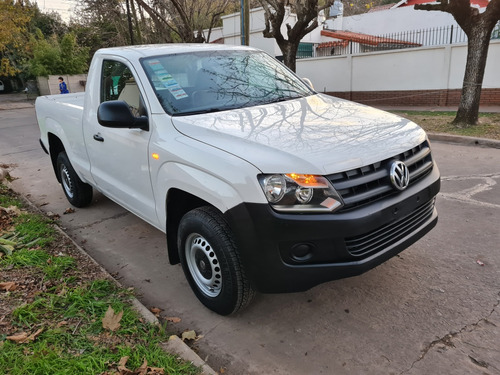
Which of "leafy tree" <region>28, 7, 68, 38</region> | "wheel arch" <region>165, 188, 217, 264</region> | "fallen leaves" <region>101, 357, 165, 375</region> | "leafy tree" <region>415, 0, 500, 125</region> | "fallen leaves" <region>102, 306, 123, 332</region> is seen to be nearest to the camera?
"fallen leaves" <region>101, 357, 165, 375</region>

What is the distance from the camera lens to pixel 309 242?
99.2 inches

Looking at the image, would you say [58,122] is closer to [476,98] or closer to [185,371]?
[185,371]

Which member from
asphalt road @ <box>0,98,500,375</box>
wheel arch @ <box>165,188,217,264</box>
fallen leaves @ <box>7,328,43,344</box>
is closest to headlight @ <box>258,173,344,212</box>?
wheel arch @ <box>165,188,217,264</box>

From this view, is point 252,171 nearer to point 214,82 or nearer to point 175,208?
point 175,208

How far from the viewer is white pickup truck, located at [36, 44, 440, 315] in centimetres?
249

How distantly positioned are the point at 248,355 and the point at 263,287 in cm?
49

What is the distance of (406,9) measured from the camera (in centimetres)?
2478

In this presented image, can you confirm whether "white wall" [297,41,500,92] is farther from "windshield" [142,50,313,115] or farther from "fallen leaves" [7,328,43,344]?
"fallen leaves" [7,328,43,344]

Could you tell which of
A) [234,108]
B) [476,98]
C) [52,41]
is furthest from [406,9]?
[234,108]

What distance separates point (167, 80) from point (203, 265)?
1.56 m

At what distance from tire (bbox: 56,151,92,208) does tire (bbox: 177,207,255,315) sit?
2.82 meters

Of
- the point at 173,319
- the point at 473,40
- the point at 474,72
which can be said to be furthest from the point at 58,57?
the point at 173,319

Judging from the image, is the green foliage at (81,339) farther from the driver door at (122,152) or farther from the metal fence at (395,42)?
the metal fence at (395,42)

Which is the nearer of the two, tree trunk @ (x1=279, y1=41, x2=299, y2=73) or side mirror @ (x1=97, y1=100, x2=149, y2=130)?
side mirror @ (x1=97, y1=100, x2=149, y2=130)
